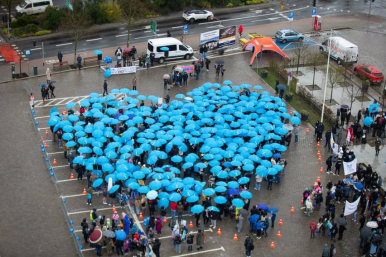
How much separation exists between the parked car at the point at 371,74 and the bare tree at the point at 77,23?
81.1ft

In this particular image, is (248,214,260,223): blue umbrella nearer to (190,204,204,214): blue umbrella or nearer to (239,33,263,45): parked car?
(190,204,204,214): blue umbrella

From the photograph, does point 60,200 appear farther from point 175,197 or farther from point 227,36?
point 227,36

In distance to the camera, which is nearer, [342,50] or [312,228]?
[312,228]

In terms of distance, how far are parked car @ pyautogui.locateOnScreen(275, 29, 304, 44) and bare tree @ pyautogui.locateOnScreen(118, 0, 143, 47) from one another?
13.8m

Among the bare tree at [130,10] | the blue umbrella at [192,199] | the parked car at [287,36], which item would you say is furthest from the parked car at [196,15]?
the blue umbrella at [192,199]

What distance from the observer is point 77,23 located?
56594mm

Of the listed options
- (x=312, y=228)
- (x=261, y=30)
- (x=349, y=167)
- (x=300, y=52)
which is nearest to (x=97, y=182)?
(x=312, y=228)

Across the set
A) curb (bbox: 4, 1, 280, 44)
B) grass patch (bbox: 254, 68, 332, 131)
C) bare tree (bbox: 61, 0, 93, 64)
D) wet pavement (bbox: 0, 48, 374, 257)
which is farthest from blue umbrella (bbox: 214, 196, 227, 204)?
curb (bbox: 4, 1, 280, 44)

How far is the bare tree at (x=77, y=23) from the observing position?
2233 inches

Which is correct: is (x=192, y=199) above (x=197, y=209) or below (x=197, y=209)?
above

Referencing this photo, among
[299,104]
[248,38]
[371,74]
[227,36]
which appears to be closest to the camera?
[299,104]

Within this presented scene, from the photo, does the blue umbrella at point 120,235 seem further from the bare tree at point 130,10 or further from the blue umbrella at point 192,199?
the bare tree at point 130,10

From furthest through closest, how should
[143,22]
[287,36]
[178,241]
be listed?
[143,22]
[287,36]
[178,241]

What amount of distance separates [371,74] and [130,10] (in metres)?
22.5
